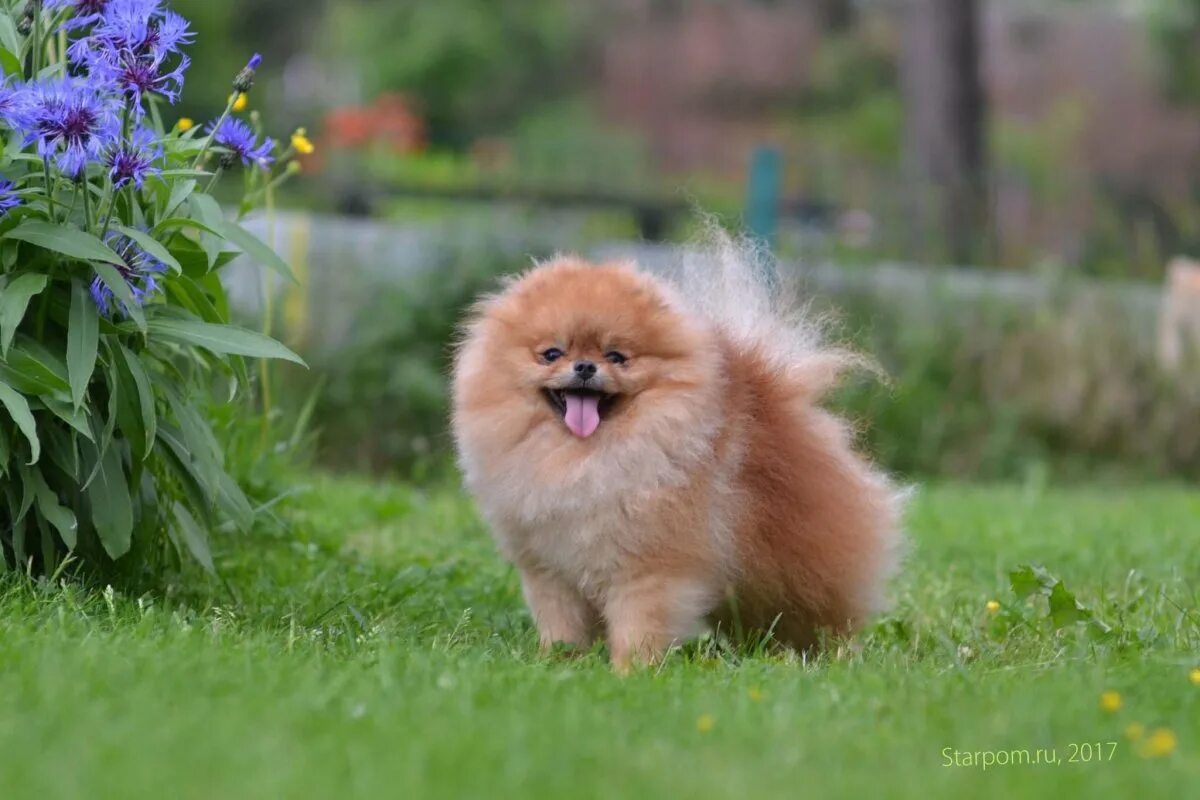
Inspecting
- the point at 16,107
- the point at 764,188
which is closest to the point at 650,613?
the point at 16,107

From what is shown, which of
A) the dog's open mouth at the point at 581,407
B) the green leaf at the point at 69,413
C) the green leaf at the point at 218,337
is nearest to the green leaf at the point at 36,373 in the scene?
the green leaf at the point at 69,413

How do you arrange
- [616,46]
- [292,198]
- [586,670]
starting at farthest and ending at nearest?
[616,46], [292,198], [586,670]

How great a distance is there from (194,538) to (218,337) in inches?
25.7

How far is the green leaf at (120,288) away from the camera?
3457mm

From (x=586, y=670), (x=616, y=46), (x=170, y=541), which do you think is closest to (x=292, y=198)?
(x=170, y=541)

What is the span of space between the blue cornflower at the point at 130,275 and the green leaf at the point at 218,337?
0.09m

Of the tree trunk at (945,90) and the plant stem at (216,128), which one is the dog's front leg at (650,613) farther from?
the tree trunk at (945,90)

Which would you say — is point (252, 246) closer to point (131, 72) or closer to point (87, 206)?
point (87, 206)

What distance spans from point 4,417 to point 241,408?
1490 mm

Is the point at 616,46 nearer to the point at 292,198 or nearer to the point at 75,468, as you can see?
the point at 292,198

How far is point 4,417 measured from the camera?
144 inches

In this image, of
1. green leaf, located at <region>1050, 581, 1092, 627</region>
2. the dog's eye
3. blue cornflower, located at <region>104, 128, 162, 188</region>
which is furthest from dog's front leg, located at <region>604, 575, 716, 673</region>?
blue cornflower, located at <region>104, 128, 162, 188</region>

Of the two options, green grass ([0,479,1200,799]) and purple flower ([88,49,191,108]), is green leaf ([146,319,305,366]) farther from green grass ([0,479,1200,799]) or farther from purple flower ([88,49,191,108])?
green grass ([0,479,1200,799])

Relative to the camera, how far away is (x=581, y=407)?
369 centimetres
